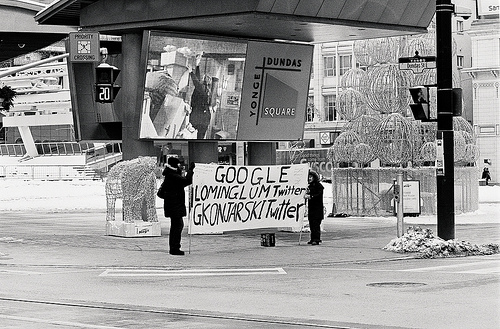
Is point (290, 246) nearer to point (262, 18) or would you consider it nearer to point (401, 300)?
point (262, 18)

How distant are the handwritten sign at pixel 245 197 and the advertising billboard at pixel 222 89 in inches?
146

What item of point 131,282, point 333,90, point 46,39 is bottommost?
point 131,282

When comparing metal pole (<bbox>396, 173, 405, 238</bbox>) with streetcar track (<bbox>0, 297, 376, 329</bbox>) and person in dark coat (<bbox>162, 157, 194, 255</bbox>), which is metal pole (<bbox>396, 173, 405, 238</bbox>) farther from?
streetcar track (<bbox>0, 297, 376, 329</bbox>)

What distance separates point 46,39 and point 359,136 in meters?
10.6

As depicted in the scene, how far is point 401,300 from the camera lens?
1222 centimetres

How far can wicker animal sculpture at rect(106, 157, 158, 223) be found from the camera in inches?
904

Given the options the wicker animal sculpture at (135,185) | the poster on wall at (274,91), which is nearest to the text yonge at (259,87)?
the poster on wall at (274,91)

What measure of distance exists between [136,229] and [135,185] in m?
1.05

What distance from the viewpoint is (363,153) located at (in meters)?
33.1

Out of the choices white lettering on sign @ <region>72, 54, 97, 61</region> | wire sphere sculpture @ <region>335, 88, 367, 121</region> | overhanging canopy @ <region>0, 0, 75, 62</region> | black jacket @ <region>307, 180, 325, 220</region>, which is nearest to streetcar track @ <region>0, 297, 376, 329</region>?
black jacket @ <region>307, 180, 325, 220</region>

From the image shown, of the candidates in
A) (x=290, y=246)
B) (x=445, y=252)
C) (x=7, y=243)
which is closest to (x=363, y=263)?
(x=445, y=252)

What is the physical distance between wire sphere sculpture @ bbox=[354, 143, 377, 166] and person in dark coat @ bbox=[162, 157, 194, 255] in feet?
47.6

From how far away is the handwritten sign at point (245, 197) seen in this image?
2012 centimetres

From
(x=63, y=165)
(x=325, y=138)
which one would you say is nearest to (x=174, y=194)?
(x=325, y=138)
